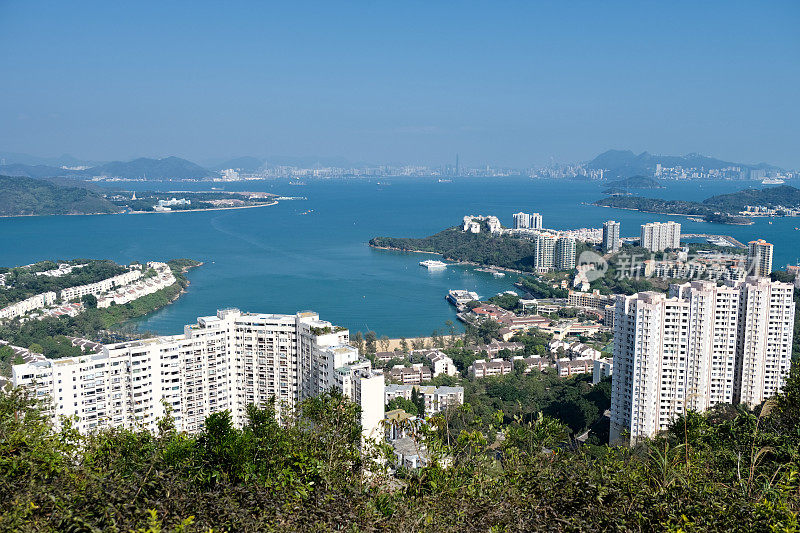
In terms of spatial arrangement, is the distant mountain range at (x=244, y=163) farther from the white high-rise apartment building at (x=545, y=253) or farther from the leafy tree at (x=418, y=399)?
the leafy tree at (x=418, y=399)

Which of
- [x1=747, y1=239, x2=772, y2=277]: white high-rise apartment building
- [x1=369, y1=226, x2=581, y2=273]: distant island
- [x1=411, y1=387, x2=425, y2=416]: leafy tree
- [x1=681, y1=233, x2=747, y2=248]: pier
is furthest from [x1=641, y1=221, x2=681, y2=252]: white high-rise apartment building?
[x1=411, y1=387, x2=425, y2=416]: leafy tree

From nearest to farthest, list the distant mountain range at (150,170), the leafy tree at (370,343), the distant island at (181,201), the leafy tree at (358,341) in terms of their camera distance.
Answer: the leafy tree at (358,341) → the leafy tree at (370,343) → the distant island at (181,201) → the distant mountain range at (150,170)

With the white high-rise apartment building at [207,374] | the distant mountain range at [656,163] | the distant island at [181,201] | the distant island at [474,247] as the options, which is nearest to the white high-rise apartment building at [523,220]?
the distant island at [474,247]

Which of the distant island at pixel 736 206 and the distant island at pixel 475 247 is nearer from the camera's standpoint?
the distant island at pixel 475 247

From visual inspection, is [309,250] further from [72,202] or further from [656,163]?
[656,163]

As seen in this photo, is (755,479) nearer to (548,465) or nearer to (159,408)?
(548,465)

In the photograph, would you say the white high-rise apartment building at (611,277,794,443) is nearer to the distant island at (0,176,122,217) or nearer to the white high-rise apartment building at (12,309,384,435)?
the white high-rise apartment building at (12,309,384,435)
